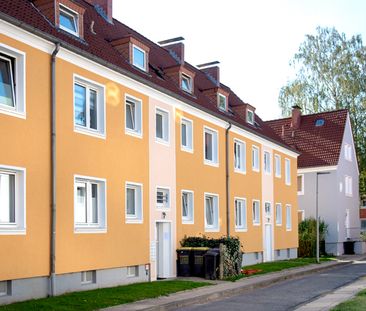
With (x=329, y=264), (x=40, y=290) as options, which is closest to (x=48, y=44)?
(x=40, y=290)

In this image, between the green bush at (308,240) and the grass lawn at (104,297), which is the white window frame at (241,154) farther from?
the green bush at (308,240)

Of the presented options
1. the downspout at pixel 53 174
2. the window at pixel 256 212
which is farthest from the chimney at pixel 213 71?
the downspout at pixel 53 174

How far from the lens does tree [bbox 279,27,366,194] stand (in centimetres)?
4522

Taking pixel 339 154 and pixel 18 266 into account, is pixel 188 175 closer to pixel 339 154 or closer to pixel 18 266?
pixel 18 266

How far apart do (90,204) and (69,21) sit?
17.5ft

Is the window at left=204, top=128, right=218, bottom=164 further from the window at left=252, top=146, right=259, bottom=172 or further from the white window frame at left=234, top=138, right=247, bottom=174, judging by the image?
the window at left=252, top=146, right=259, bottom=172

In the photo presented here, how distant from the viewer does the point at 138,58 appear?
19.8 metres

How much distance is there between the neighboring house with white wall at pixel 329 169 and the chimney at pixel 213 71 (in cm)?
1272

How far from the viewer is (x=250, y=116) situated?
2964 cm

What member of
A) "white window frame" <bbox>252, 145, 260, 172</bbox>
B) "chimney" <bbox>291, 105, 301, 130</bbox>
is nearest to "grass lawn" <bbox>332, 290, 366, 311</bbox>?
"white window frame" <bbox>252, 145, 260, 172</bbox>

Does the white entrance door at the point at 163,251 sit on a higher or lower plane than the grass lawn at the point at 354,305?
higher

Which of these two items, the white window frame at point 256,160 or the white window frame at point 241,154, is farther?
the white window frame at point 256,160

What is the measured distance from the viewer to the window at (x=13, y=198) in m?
12.6

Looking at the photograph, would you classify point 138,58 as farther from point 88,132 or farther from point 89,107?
point 88,132
